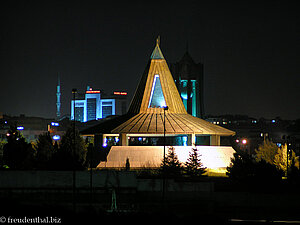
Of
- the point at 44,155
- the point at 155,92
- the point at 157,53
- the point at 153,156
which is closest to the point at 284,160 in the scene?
the point at 153,156

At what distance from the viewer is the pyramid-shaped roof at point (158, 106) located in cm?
5247

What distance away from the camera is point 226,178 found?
39750 mm

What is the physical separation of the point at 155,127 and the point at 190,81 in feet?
306

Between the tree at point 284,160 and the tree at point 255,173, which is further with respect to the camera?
the tree at point 284,160

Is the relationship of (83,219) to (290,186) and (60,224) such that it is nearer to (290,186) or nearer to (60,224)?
(60,224)

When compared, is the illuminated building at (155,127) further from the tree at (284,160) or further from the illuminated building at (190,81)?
the illuminated building at (190,81)

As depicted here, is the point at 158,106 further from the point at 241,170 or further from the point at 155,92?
the point at 241,170

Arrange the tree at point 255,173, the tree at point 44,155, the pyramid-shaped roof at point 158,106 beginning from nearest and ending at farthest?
the tree at point 255,173, the tree at point 44,155, the pyramid-shaped roof at point 158,106

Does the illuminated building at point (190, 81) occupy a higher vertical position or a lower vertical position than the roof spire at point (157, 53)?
higher

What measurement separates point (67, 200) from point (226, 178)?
1381cm

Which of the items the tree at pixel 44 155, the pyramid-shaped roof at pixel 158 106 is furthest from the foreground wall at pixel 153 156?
the tree at pixel 44 155

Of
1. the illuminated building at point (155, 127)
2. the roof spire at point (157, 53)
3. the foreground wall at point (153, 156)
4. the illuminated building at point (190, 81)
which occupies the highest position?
the illuminated building at point (190, 81)

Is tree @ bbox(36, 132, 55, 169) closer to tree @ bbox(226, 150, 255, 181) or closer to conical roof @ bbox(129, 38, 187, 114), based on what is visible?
tree @ bbox(226, 150, 255, 181)

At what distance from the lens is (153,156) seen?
49094mm
